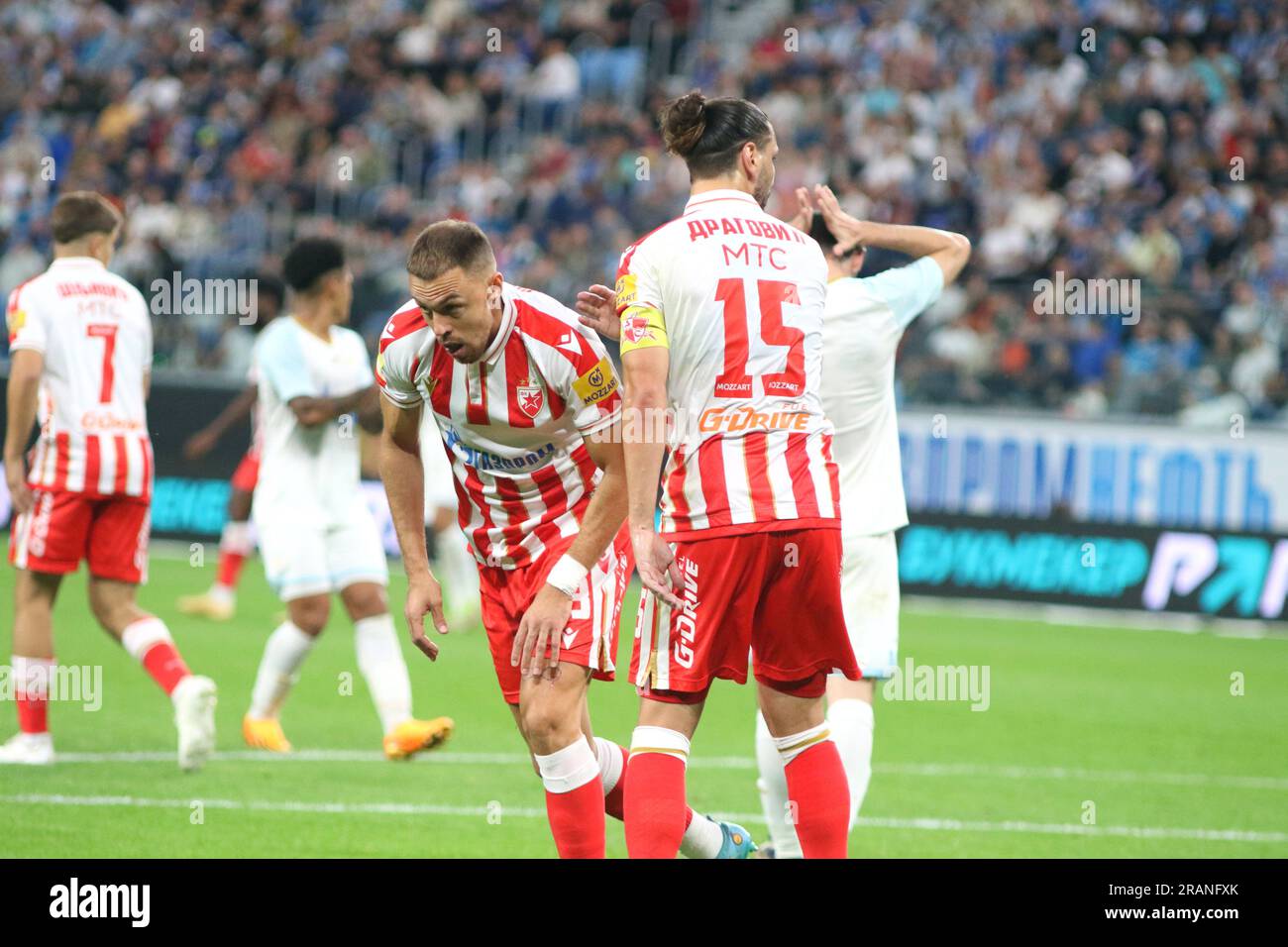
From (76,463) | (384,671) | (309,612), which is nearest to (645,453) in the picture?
(384,671)

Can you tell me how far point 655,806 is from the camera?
17.3ft

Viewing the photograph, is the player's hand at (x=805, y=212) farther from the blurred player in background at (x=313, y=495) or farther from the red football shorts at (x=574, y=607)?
the blurred player in background at (x=313, y=495)

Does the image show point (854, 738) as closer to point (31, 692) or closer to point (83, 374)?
point (31, 692)

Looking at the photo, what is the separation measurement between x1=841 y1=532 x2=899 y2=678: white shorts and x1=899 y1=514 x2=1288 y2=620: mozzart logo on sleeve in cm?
967

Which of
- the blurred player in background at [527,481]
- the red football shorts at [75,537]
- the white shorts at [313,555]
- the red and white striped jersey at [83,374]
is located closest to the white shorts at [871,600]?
the blurred player in background at [527,481]

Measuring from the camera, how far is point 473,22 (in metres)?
26.2

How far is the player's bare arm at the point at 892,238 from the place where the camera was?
619 cm

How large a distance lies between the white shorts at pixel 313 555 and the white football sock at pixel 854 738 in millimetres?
3083

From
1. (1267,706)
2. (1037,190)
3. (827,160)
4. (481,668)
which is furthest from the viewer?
(827,160)

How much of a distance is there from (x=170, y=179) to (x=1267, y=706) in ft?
58.7

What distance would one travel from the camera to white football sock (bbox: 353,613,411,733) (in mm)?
8570

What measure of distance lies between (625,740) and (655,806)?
14.1 feet
